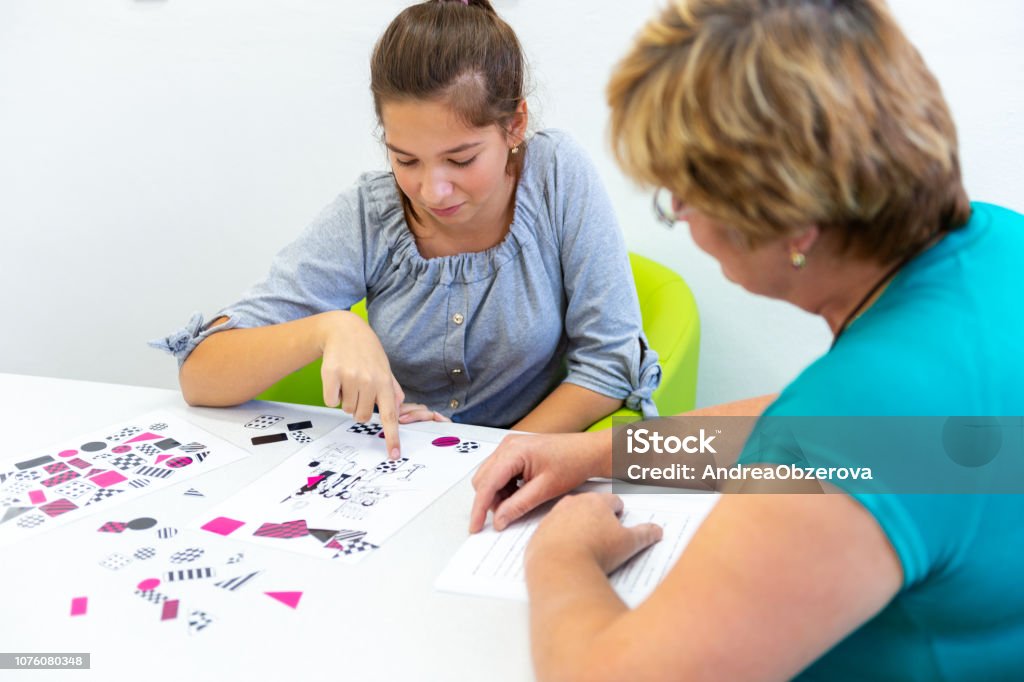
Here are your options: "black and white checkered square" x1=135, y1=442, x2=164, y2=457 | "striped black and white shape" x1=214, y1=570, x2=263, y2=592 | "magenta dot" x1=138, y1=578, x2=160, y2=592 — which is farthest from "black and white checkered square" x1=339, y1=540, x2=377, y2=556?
"black and white checkered square" x1=135, y1=442, x2=164, y2=457

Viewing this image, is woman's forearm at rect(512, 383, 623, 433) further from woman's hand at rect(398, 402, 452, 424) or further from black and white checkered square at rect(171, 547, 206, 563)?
black and white checkered square at rect(171, 547, 206, 563)

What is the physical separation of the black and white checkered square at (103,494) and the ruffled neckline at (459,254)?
0.62 metres

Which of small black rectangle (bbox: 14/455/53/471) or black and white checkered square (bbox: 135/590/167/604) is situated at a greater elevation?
black and white checkered square (bbox: 135/590/167/604)

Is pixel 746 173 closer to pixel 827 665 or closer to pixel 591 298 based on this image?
pixel 827 665

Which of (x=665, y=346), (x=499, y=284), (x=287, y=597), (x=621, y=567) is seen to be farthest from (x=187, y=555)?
(x=665, y=346)

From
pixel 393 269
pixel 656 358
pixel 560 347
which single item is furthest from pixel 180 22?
pixel 656 358

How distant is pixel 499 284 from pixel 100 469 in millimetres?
711

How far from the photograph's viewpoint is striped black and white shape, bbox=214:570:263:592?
3.32 feet

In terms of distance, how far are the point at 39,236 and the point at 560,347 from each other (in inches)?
82.2

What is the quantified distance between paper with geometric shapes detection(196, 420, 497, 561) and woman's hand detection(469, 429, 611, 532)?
0.35ft

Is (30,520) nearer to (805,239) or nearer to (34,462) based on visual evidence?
(34,462)

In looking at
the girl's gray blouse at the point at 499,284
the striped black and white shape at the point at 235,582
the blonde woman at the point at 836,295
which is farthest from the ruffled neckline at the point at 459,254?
the blonde woman at the point at 836,295

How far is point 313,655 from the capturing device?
2.95ft

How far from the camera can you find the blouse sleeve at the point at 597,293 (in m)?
1.60
